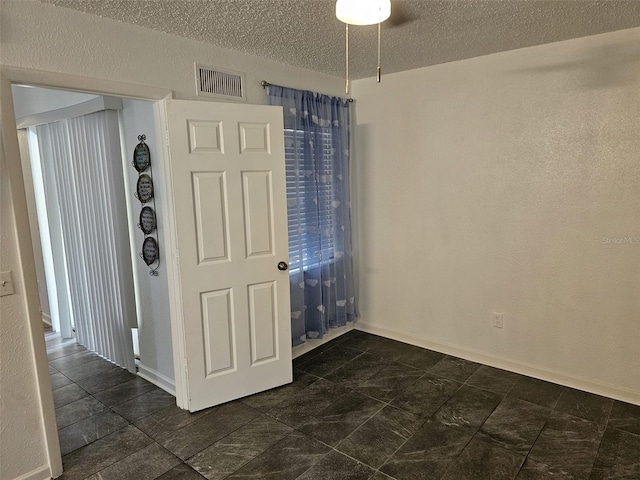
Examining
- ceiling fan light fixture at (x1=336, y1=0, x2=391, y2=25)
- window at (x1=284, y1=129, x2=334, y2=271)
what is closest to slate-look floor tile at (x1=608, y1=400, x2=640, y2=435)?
window at (x1=284, y1=129, x2=334, y2=271)

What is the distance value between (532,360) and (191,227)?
2.70 meters

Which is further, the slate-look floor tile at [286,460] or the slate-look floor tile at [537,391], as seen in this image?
the slate-look floor tile at [537,391]

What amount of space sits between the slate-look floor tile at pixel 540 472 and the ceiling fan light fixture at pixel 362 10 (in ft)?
7.67

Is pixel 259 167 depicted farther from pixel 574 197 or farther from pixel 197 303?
pixel 574 197

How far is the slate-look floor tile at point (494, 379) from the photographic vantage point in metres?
3.00

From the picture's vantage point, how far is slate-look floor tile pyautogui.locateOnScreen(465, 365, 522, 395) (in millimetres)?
3004

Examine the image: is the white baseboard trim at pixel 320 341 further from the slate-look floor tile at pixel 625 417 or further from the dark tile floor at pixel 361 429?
the slate-look floor tile at pixel 625 417

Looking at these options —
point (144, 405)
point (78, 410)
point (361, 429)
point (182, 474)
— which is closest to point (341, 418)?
point (361, 429)

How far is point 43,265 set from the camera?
4.44 metres

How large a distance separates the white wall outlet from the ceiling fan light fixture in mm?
1986

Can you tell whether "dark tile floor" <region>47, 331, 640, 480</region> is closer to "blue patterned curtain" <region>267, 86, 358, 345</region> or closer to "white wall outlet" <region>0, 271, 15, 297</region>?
"blue patterned curtain" <region>267, 86, 358, 345</region>

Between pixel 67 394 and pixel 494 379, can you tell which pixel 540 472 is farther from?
pixel 67 394

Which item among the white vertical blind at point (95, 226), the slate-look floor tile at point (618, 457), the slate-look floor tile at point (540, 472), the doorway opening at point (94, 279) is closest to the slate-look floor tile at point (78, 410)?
the doorway opening at point (94, 279)

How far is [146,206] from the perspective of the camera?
2982mm
